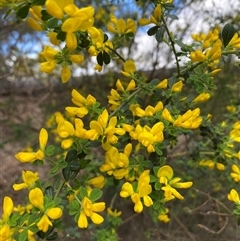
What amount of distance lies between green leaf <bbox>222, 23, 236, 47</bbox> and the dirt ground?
525 millimetres

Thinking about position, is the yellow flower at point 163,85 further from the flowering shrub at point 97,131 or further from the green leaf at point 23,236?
the green leaf at point 23,236

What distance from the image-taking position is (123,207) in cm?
216

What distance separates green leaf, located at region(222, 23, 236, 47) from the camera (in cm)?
→ 88

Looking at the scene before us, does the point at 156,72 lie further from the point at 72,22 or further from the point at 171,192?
the point at 72,22

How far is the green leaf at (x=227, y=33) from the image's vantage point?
0.88 metres

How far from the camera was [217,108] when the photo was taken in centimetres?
236

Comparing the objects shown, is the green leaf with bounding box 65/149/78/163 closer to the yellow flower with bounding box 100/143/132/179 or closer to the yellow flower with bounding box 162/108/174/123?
the yellow flower with bounding box 100/143/132/179

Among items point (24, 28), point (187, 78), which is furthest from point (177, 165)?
point (24, 28)

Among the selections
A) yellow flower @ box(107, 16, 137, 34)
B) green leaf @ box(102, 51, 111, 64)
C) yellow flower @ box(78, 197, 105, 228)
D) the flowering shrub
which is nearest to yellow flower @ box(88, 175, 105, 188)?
the flowering shrub

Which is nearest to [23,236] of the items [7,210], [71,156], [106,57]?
[7,210]

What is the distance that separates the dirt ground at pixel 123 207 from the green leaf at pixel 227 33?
1.72ft

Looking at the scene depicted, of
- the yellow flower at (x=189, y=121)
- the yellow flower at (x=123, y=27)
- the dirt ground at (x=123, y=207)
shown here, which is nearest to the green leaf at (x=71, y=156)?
the yellow flower at (x=189, y=121)

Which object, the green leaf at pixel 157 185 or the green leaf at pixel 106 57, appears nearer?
the green leaf at pixel 157 185

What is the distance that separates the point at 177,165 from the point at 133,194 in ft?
3.95
